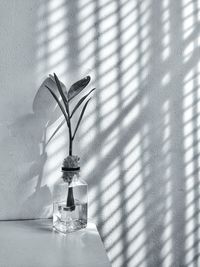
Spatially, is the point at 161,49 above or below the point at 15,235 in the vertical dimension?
above

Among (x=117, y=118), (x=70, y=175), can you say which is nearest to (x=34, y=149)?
(x=70, y=175)

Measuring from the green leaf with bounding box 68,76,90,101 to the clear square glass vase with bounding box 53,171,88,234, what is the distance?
0.99 ft

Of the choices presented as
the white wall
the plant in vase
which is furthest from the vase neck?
the white wall

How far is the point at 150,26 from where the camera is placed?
5.25 feet

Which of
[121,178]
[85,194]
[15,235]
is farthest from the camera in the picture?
[121,178]

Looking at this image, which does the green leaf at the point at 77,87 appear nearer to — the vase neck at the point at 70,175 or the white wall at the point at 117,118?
the white wall at the point at 117,118

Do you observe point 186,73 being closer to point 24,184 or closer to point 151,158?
point 151,158

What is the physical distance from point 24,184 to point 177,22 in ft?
3.05

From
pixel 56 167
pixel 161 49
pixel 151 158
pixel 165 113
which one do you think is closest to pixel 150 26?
pixel 161 49

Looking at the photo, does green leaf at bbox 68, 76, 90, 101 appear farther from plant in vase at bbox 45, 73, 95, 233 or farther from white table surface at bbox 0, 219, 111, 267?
white table surface at bbox 0, 219, 111, 267

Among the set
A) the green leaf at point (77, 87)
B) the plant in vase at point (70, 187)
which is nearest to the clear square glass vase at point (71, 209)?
the plant in vase at point (70, 187)

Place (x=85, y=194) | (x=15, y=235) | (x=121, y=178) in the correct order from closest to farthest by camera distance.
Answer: (x=15, y=235)
(x=85, y=194)
(x=121, y=178)

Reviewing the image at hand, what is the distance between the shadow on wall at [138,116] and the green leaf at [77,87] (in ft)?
0.30

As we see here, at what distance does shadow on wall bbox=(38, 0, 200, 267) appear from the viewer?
1.55 meters
